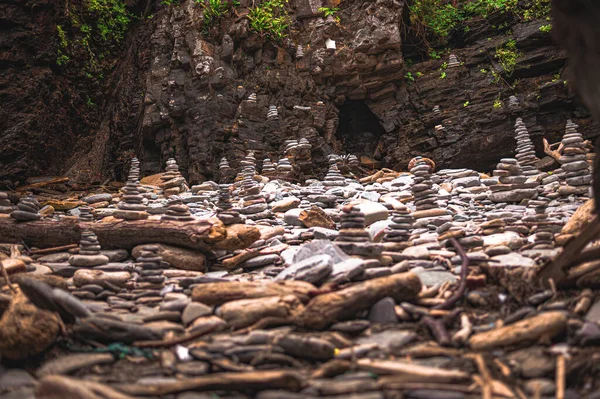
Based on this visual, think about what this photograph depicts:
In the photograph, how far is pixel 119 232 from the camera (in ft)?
22.5

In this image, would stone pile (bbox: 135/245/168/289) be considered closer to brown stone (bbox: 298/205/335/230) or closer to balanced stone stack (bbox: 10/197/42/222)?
balanced stone stack (bbox: 10/197/42/222)

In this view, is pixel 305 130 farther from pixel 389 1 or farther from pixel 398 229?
pixel 398 229

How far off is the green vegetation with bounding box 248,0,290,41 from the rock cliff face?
347 millimetres

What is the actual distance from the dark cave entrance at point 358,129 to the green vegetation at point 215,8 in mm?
6395

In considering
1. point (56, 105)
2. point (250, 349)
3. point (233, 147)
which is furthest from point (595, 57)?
point (56, 105)

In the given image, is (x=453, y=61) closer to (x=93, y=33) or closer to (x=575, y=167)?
(x=575, y=167)

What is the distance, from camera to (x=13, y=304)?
3836mm

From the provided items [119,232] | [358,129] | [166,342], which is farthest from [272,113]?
[166,342]

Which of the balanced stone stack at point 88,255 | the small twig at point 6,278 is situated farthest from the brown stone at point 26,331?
the balanced stone stack at point 88,255

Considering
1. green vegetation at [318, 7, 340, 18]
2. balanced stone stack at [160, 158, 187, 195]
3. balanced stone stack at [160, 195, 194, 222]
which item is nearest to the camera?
balanced stone stack at [160, 195, 194, 222]

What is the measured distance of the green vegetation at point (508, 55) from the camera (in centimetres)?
1616

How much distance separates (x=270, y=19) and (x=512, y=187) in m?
11.8

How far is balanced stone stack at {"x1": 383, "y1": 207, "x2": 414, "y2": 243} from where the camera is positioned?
21.3 ft

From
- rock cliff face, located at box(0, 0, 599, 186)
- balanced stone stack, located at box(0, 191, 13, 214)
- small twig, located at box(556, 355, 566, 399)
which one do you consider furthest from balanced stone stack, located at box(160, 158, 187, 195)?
small twig, located at box(556, 355, 566, 399)
